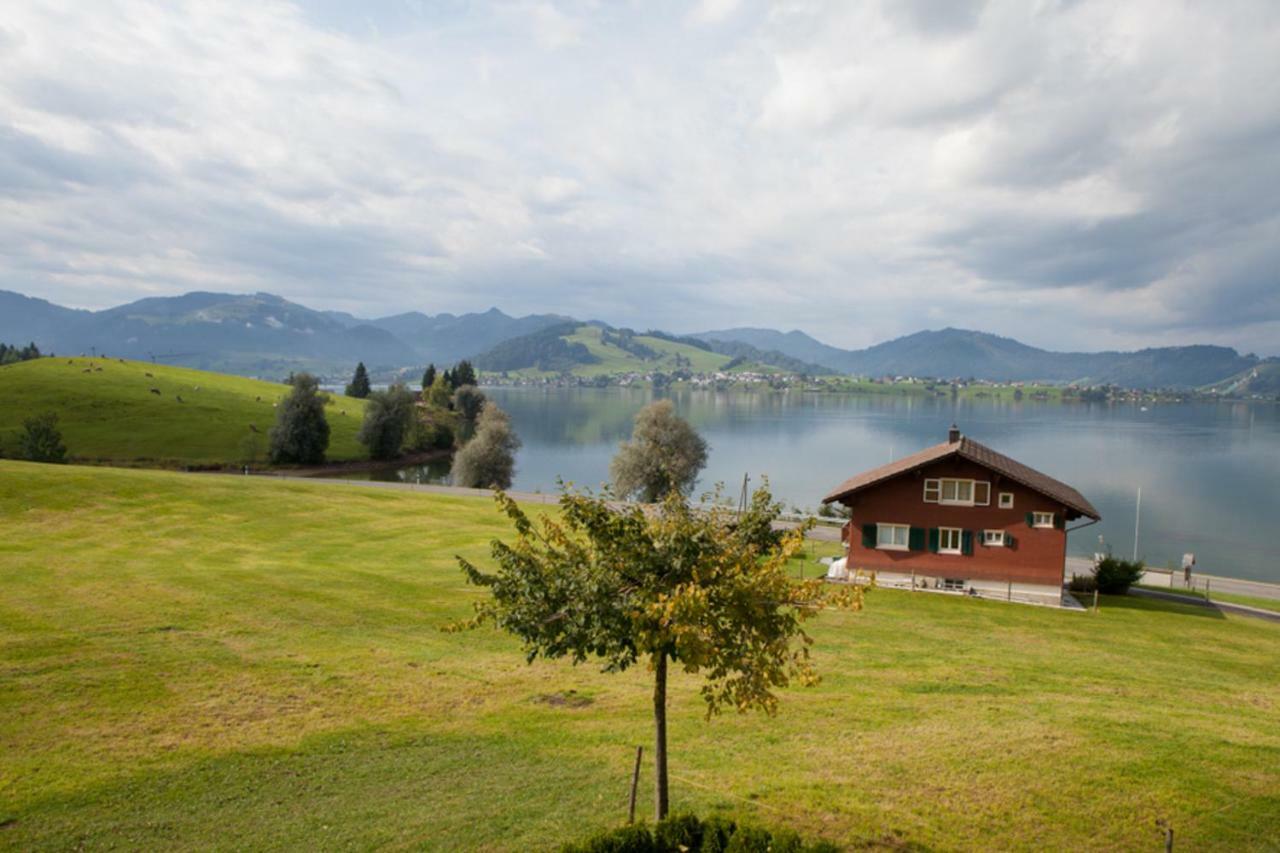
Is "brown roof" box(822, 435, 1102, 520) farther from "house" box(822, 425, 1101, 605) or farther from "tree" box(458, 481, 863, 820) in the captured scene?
"tree" box(458, 481, 863, 820)

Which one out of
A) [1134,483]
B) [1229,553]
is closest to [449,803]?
[1229,553]

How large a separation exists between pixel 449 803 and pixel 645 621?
21.1 ft

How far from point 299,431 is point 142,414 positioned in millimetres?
33304

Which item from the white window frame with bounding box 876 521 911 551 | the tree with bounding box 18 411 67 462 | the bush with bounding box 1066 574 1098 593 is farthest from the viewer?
the tree with bounding box 18 411 67 462

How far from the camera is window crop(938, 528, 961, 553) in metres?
40.3

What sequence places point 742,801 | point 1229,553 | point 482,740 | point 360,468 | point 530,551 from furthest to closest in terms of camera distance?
1. point 360,468
2. point 1229,553
3. point 482,740
4. point 742,801
5. point 530,551

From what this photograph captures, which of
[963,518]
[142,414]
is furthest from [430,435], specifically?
[963,518]

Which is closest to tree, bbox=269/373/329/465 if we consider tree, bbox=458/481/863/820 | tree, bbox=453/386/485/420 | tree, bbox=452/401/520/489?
tree, bbox=452/401/520/489

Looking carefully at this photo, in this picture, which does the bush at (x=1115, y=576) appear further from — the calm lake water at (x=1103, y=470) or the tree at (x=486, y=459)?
the tree at (x=486, y=459)

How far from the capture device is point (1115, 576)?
40688 mm

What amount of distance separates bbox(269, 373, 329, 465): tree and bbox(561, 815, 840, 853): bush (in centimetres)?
10459

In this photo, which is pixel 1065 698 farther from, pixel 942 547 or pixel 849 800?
pixel 942 547

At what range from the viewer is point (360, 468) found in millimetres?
109062

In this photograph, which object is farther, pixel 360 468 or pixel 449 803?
pixel 360 468
